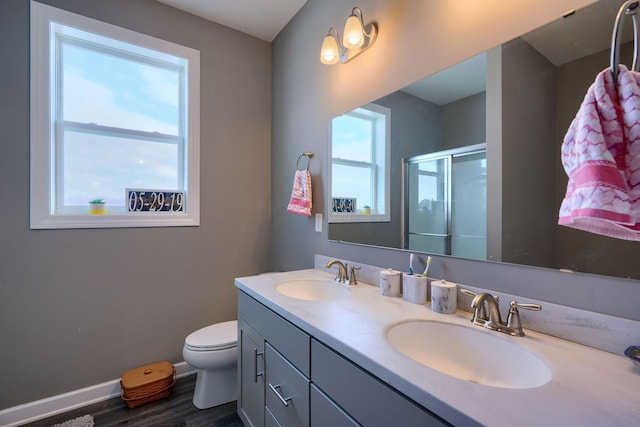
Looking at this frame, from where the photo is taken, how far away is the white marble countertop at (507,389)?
49cm

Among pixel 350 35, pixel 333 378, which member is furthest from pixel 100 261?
pixel 350 35

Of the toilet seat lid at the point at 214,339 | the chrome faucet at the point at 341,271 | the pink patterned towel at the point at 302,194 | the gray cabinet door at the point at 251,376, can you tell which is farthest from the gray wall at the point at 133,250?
the chrome faucet at the point at 341,271

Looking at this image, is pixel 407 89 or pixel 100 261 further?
pixel 100 261

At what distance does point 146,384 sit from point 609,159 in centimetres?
240

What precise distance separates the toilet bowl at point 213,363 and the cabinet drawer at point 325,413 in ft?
3.30

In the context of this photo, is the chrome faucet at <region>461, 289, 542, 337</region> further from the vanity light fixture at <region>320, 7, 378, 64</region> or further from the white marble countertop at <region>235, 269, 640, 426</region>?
the vanity light fixture at <region>320, 7, 378, 64</region>

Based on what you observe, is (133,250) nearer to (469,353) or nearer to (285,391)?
(285,391)

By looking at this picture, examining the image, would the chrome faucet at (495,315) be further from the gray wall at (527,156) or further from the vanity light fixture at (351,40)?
the vanity light fixture at (351,40)

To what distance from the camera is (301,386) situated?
37.8 inches

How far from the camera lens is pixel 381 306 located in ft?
3.55

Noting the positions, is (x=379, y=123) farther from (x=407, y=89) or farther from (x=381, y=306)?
(x=381, y=306)

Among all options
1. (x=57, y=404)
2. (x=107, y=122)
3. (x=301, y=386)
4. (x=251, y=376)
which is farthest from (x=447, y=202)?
(x=57, y=404)

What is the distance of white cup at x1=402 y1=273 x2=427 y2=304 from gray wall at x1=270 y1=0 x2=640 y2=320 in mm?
86

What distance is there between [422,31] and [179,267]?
2127 mm
